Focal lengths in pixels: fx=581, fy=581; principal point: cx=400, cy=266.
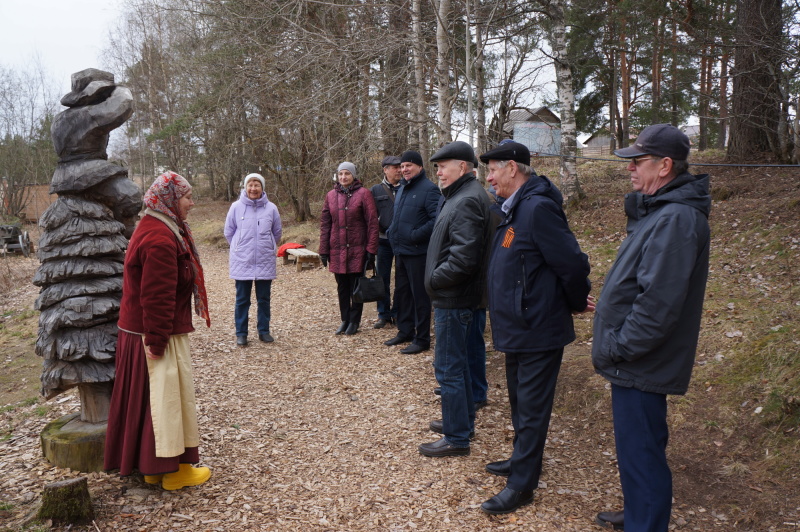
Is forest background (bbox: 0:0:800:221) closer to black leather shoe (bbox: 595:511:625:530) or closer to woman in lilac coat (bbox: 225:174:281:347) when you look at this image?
woman in lilac coat (bbox: 225:174:281:347)

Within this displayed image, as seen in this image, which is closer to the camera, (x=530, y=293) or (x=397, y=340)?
(x=530, y=293)

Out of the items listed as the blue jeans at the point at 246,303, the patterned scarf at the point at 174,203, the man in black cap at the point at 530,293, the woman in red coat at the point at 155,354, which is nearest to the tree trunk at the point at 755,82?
the man in black cap at the point at 530,293

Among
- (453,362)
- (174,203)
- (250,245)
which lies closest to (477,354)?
(453,362)

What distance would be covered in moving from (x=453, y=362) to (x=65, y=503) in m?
2.46

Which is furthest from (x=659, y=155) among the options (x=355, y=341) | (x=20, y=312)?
(x=20, y=312)

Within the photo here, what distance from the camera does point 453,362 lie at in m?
4.02

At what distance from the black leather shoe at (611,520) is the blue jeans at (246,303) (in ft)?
15.1

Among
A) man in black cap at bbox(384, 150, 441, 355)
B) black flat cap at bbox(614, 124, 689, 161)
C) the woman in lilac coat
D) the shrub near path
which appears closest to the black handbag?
man in black cap at bbox(384, 150, 441, 355)

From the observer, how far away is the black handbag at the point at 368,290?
711 cm

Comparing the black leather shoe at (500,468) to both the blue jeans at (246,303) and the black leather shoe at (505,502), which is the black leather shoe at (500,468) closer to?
the black leather shoe at (505,502)

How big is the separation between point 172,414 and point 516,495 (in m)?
2.14

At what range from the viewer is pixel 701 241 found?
8.86 feet

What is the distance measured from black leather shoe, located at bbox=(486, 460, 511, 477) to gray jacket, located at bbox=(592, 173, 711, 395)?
4.46ft

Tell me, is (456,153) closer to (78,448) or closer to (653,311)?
(653,311)
